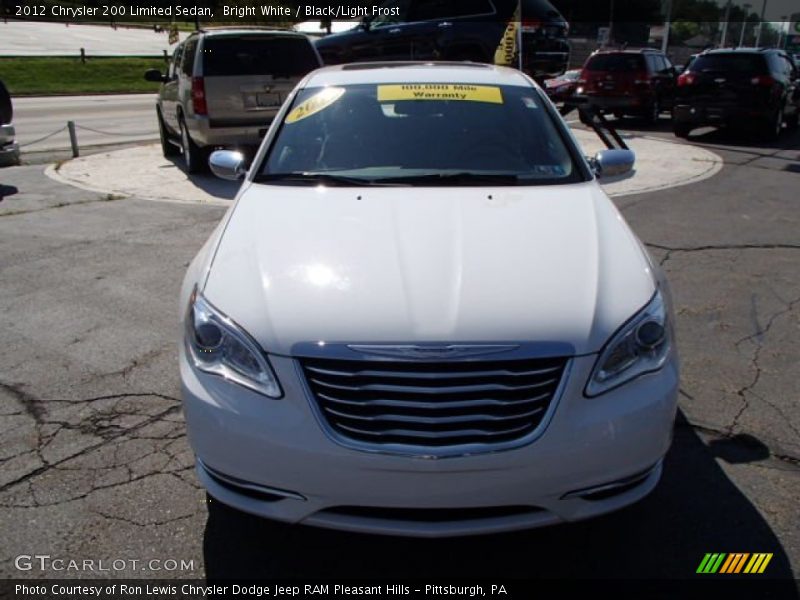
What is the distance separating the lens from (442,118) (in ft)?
12.8

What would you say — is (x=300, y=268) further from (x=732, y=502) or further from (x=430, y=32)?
(x=430, y=32)

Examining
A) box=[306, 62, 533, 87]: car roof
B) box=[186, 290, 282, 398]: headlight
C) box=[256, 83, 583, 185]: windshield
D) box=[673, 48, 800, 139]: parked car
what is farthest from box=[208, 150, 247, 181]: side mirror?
box=[673, 48, 800, 139]: parked car

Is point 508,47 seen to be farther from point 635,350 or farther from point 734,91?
point 635,350

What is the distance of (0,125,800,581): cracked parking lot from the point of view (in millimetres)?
2684

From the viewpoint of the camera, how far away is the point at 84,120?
19.9 meters

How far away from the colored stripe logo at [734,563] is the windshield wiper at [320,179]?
81.6 inches

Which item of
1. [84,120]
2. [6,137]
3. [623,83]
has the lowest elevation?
[84,120]

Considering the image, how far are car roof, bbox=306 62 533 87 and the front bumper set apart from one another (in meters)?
2.39

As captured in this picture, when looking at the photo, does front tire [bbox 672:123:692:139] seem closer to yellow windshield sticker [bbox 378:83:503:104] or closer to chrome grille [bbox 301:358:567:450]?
yellow windshield sticker [bbox 378:83:503:104]

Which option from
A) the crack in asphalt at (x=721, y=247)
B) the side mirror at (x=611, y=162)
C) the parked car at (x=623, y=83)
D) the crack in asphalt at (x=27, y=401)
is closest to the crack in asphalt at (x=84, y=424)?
the crack in asphalt at (x=27, y=401)

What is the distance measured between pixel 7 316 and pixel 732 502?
4.66 metres

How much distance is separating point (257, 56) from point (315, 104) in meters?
6.73

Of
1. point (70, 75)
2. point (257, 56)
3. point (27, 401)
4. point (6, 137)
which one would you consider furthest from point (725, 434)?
point (70, 75)

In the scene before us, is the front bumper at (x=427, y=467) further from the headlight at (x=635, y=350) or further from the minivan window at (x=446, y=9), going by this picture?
the minivan window at (x=446, y=9)
